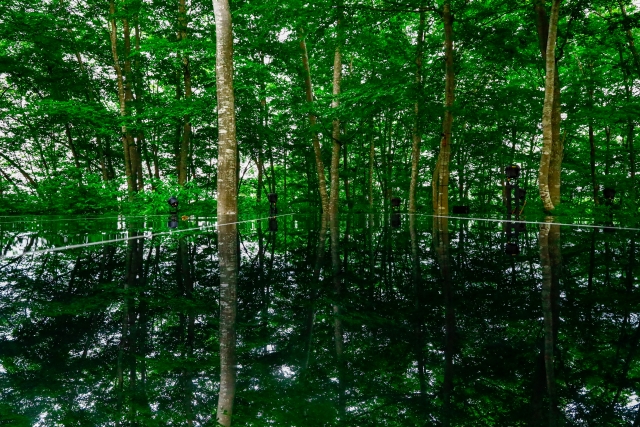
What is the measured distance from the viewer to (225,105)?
7.64 metres

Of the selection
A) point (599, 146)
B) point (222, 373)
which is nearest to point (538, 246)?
point (222, 373)

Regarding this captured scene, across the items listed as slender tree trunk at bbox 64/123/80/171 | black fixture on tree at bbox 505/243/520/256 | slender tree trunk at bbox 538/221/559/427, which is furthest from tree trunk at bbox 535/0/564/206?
slender tree trunk at bbox 64/123/80/171

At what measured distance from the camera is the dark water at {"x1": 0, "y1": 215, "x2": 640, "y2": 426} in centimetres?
112

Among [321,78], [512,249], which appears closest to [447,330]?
[512,249]

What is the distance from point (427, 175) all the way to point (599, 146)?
1006 centimetres

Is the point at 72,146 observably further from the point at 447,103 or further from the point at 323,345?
the point at 323,345

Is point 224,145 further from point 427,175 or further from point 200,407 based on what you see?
point 427,175

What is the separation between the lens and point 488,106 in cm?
1310

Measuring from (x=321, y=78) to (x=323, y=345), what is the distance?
1999 centimetres

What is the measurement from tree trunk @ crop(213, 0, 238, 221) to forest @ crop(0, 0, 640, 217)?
0.07 meters

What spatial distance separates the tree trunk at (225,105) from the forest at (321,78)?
67 millimetres

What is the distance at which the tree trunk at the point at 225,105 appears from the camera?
745 centimetres

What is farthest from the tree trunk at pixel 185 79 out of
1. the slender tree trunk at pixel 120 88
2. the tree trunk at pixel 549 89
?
the tree trunk at pixel 549 89

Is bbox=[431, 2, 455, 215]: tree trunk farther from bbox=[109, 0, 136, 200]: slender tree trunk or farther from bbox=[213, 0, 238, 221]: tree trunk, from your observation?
bbox=[109, 0, 136, 200]: slender tree trunk
